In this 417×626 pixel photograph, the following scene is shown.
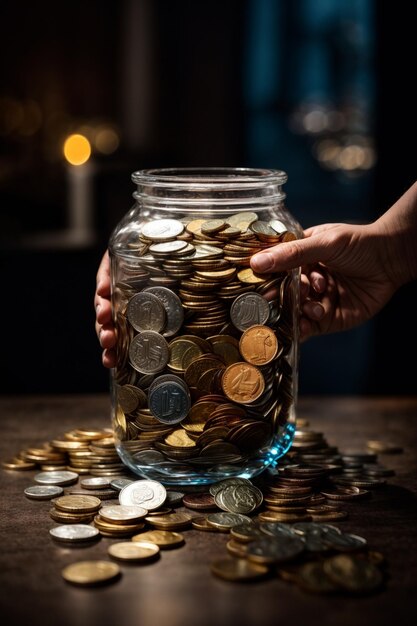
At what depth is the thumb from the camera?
1.22 m

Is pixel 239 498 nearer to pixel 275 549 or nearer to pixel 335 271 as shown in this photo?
pixel 275 549

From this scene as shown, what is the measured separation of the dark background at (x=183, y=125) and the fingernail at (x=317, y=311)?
1465mm

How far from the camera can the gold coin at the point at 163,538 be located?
108 centimetres

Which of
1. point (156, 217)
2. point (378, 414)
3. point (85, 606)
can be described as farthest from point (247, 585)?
point (378, 414)

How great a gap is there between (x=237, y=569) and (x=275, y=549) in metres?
0.06

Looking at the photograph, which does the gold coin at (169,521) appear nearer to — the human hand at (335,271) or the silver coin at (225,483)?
the silver coin at (225,483)

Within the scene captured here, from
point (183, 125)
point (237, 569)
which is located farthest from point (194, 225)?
point (183, 125)

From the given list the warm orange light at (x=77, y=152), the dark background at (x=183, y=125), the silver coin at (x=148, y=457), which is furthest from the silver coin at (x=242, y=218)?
the warm orange light at (x=77, y=152)

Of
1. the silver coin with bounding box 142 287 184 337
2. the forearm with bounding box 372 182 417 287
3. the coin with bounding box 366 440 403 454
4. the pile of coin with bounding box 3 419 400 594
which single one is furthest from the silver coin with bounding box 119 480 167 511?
the forearm with bounding box 372 182 417 287

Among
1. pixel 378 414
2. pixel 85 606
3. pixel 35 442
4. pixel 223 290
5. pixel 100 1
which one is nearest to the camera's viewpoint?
pixel 85 606

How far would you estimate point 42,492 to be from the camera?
127 centimetres

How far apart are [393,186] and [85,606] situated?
2.33 m

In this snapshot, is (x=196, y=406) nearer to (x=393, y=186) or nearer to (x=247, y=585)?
(x=247, y=585)

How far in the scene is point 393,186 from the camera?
3014 millimetres
